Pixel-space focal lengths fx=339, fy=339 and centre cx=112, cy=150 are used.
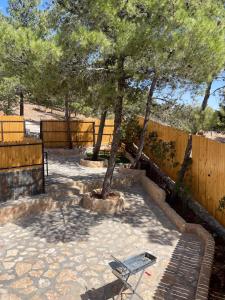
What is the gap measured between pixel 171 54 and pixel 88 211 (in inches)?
201

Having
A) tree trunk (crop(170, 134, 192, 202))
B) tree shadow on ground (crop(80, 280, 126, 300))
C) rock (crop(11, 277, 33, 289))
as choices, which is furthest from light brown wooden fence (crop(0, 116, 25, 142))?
tree shadow on ground (crop(80, 280, 126, 300))

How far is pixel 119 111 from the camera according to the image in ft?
31.9

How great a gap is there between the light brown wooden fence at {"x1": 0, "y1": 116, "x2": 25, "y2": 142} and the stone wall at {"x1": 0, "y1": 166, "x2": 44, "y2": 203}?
872 cm


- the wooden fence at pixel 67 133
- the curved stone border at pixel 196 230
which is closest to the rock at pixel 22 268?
the curved stone border at pixel 196 230

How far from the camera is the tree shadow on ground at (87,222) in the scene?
8.52m

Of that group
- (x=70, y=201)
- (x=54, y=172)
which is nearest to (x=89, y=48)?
(x=70, y=201)

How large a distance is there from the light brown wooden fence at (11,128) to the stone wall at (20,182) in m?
8.72

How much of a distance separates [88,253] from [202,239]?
9.48 feet

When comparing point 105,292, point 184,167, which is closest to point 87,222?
point 105,292

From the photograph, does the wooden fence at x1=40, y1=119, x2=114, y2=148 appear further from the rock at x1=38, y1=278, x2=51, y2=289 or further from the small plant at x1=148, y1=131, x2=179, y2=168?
the rock at x1=38, y1=278, x2=51, y2=289

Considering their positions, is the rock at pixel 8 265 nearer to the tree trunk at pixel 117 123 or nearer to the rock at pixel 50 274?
the rock at pixel 50 274

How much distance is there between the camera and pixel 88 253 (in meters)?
7.57

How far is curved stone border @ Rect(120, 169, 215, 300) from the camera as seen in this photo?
20.5 ft

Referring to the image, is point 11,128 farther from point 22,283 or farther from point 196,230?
point 22,283
